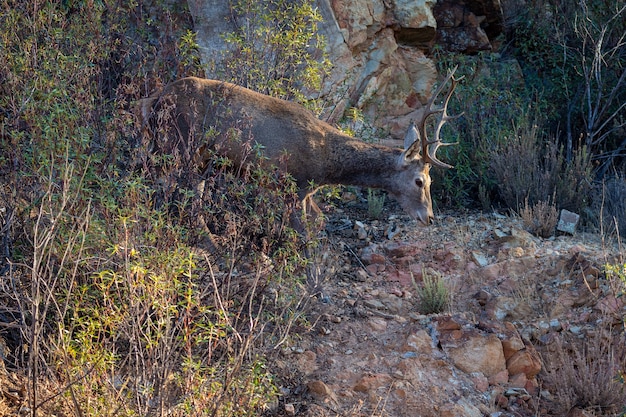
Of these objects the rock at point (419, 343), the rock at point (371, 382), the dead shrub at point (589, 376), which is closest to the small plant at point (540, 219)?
the dead shrub at point (589, 376)

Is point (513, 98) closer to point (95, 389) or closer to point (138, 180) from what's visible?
point (138, 180)

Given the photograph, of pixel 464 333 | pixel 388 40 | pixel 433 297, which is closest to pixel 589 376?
pixel 464 333

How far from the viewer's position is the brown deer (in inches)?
281

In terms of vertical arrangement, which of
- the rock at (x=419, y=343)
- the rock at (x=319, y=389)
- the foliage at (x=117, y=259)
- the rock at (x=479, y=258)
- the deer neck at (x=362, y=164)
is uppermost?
the foliage at (x=117, y=259)

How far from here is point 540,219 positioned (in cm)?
881

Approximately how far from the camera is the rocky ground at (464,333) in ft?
19.1

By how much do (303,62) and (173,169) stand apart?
4244 millimetres

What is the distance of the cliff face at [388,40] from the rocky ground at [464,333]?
303 cm

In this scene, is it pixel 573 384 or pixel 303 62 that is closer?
pixel 573 384

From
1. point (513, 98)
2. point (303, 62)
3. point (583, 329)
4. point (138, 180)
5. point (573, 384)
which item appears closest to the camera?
point (138, 180)

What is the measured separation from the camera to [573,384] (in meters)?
5.97

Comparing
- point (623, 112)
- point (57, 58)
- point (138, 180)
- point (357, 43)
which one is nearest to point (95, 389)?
point (138, 180)

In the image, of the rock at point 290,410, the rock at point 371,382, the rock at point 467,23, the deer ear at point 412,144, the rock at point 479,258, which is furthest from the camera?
the rock at point 467,23

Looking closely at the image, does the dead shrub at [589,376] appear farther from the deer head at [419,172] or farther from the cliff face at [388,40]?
the cliff face at [388,40]
